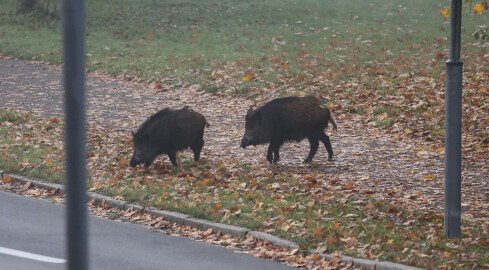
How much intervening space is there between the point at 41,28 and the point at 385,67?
14406 millimetres

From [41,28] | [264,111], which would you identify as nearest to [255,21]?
[41,28]

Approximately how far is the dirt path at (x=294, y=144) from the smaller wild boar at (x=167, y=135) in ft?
2.50

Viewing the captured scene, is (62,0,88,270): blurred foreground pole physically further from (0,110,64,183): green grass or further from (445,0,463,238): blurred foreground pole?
(0,110,64,183): green grass

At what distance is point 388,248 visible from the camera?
8.70m

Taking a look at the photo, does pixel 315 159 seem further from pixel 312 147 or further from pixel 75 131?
pixel 75 131

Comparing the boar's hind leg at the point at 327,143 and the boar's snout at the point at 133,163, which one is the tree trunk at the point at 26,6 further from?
the boar's hind leg at the point at 327,143

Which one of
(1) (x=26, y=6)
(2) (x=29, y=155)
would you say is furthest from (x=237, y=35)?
(2) (x=29, y=155)

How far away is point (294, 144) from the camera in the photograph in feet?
52.1

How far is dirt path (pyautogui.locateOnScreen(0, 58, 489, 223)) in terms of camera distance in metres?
11.8

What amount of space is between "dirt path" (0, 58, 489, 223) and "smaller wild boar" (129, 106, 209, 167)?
762mm

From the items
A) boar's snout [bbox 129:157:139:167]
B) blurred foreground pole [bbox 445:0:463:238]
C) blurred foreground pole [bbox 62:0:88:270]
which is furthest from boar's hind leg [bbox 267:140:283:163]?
blurred foreground pole [bbox 62:0:88:270]

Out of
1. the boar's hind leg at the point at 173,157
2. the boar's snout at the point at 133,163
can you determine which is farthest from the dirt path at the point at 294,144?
the boar's snout at the point at 133,163

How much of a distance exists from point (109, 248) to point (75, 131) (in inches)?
206

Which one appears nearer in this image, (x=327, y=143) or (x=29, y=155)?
(x=29, y=155)
